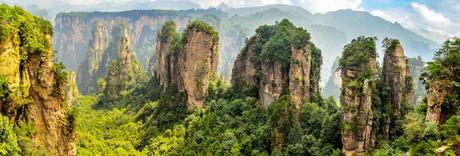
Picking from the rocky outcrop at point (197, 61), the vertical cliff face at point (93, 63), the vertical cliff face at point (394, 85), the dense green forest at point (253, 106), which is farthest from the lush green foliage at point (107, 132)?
the vertical cliff face at point (93, 63)

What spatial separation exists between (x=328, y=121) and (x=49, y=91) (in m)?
24.6

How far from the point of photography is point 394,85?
132 feet

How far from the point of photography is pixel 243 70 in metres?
68.0

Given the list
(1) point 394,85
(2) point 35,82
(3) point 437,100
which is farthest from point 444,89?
(2) point 35,82

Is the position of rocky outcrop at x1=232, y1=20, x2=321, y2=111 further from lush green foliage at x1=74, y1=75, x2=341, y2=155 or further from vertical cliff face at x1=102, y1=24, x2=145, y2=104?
vertical cliff face at x1=102, y1=24, x2=145, y2=104

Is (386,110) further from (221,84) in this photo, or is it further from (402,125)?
(221,84)

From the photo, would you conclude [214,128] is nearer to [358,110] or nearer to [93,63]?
→ [358,110]

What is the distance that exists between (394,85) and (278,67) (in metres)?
18.4

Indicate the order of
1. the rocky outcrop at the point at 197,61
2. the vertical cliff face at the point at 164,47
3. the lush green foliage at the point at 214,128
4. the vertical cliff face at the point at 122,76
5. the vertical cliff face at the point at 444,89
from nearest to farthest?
the vertical cliff face at the point at 444,89
the lush green foliage at the point at 214,128
the rocky outcrop at the point at 197,61
the vertical cliff face at the point at 164,47
the vertical cliff face at the point at 122,76

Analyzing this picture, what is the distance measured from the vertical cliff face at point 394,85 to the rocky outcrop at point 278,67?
40.3ft

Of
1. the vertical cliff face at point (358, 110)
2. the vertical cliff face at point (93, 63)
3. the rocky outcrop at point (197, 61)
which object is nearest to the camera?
the vertical cliff face at point (358, 110)

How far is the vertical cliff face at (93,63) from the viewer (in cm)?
14814

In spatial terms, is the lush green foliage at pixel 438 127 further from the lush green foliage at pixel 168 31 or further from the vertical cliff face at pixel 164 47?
the lush green foliage at pixel 168 31

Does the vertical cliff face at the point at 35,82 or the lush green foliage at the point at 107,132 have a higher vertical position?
the vertical cliff face at the point at 35,82
